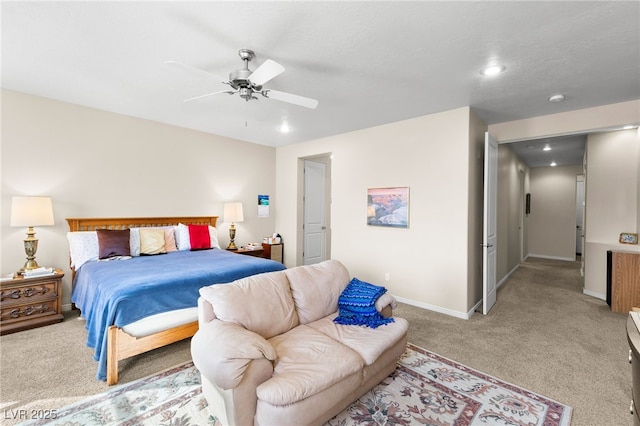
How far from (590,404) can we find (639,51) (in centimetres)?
275

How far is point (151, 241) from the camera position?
3959 mm

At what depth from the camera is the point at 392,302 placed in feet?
8.46

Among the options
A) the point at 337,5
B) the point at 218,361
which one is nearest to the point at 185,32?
the point at 337,5

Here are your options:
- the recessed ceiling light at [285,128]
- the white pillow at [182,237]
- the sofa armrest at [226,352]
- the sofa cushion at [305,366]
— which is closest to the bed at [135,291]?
the white pillow at [182,237]

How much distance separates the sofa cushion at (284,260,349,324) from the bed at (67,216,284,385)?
88 centimetres

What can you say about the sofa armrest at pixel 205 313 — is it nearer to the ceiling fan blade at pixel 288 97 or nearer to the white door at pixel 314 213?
the ceiling fan blade at pixel 288 97

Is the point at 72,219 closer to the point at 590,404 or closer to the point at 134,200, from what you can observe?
the point at 134,200

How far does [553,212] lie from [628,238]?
425 cm

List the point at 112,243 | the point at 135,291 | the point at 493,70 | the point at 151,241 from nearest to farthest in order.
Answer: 1. the point at 135,291
2. the point at 493,70
3. the point at 112,243
4. the point at 151,241

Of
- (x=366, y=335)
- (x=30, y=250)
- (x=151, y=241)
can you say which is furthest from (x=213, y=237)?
(x=366, y=335)

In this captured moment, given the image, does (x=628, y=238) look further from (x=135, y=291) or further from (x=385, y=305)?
(x=135, y=291)

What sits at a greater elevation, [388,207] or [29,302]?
[388,207]

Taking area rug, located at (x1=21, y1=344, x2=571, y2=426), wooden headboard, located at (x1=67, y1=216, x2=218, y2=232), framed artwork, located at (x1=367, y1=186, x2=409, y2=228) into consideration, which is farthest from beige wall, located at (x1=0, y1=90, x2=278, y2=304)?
framed artwork, located at (x1=367, y1=186, x2=409, y2=228)

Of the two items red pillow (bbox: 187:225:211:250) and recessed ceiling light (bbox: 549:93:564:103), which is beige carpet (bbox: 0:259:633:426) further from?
recessed ceiling light (bbox: 549:93:564:103)
